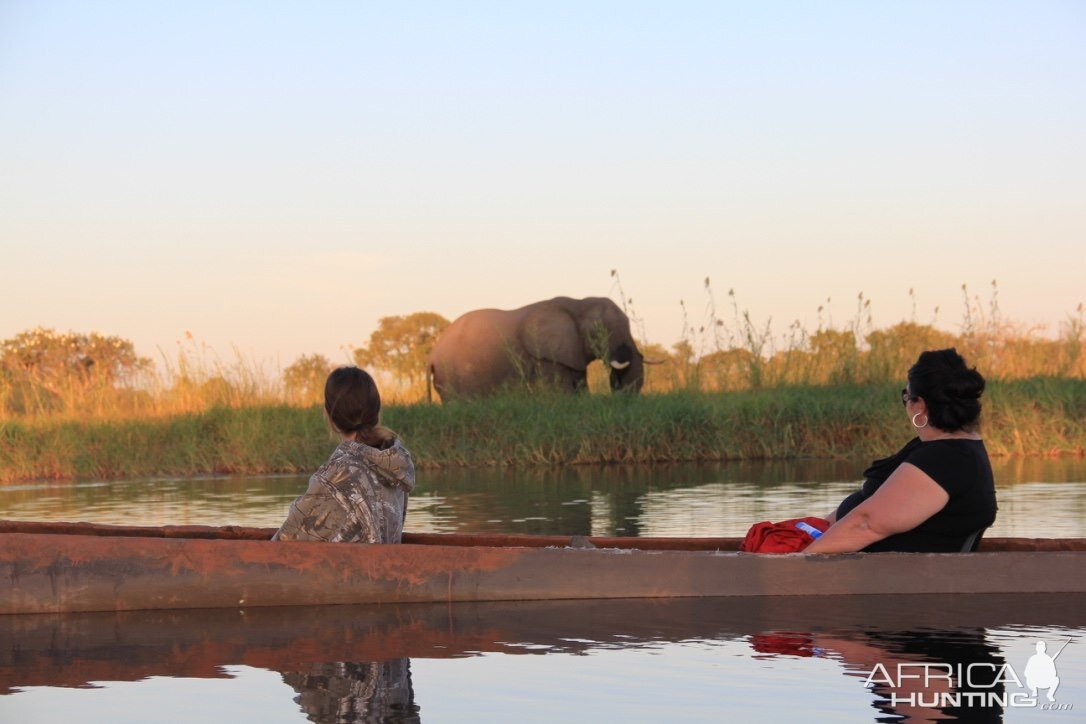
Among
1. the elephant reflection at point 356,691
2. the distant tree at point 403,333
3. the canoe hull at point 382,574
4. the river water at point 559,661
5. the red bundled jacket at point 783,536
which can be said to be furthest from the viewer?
the distant tree at point 403,333

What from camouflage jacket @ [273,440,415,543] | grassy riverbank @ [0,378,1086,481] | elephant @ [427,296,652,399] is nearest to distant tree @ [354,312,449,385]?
elephant @ [427,296,652,399]

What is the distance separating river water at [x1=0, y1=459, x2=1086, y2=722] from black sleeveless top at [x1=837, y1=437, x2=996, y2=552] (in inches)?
9.3

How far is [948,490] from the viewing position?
5.98 m

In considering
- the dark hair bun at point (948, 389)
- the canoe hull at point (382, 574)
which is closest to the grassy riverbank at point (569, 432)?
the canoe hull at point (382, 574)

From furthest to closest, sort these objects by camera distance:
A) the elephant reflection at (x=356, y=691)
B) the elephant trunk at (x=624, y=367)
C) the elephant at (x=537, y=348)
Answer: the elephant at (x=537, y=348)
the elephant trunk at (x=624, y=367)
the elephant reflection at (x=356, y=691)

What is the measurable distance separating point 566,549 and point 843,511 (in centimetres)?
114

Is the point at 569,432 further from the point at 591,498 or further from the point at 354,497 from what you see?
the point at 354,497

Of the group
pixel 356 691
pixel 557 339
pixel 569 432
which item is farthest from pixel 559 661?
pixel 557 339

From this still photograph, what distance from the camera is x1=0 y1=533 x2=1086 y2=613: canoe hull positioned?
20.9 feet

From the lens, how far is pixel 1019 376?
17891mm

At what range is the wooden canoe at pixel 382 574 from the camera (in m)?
6.38

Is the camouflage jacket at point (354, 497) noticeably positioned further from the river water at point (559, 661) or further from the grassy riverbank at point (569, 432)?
the grassy riverbank at point (569, 432)

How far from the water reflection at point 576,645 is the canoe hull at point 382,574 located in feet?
0.21

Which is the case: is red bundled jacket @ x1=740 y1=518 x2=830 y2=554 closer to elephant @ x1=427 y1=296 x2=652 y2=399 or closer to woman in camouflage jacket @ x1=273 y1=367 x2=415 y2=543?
woman in camouflage jacket @ x1=273 y1=367 x2=415 y2=543
